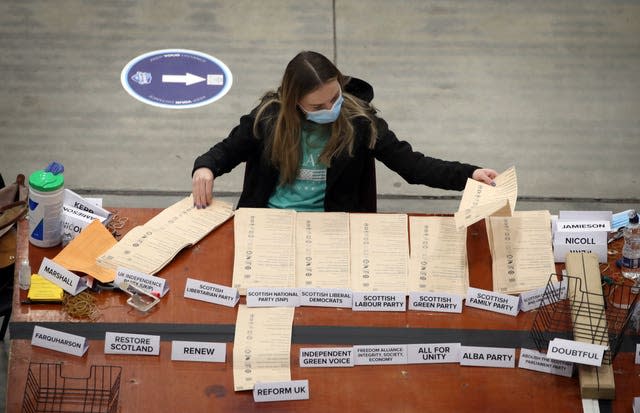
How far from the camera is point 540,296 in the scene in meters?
3.47

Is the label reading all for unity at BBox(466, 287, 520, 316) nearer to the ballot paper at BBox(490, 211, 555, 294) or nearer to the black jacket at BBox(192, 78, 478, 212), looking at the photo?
the ballot paper at BBox(490, 211, 555, 294)

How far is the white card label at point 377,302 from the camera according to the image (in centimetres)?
344

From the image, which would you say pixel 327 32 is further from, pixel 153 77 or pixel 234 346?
pixel 234 346

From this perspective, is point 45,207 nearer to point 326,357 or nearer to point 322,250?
point 322,250

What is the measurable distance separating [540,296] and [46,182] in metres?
1.74

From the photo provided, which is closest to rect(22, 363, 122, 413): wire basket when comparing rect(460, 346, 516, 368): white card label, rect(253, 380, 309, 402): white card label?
rect(253, 380, 309, 402): white card label

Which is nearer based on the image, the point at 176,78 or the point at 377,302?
the point at 377,302

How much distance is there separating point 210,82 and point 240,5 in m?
0.84

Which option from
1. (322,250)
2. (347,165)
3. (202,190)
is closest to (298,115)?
(347,165)

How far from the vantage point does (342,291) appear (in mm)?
3449

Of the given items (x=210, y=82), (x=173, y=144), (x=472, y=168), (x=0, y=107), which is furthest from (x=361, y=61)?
(x=472, y=168)

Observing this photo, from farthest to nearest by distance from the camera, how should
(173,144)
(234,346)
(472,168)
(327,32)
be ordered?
(327,32) → (173,144) → (472,168) → (234,346)

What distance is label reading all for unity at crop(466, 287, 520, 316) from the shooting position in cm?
345

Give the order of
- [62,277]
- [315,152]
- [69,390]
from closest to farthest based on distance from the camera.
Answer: [69,390] → [62,277] → [315,152]
